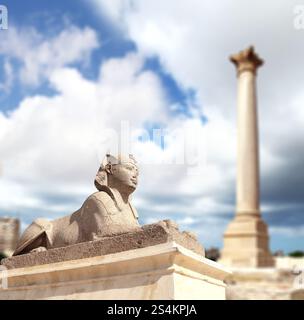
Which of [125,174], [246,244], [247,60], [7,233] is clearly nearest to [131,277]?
[125,174]

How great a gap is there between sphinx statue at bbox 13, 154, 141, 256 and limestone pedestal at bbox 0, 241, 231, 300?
384mm

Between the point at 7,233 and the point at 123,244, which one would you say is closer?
the point at 123,244

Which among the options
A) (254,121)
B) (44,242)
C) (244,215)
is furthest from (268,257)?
(44,242)

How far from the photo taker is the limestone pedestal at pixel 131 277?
13.9 ft

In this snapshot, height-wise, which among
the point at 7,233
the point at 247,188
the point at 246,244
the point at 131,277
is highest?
the point at 247,188

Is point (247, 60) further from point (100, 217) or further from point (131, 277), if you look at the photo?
point (131, 277)

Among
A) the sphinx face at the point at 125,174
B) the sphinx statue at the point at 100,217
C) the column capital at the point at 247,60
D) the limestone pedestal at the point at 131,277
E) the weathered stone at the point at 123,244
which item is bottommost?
the limestone pedestal at the point at 131,277

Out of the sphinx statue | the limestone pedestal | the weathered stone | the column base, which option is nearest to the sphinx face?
the sphinx statue

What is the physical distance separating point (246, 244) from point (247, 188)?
3090mm

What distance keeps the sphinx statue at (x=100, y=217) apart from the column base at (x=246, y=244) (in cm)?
1875

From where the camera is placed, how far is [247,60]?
1074 inches

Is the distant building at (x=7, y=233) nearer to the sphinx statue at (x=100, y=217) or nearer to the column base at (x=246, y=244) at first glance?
the column base at (x=246, y=244)

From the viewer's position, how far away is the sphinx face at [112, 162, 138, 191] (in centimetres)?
547

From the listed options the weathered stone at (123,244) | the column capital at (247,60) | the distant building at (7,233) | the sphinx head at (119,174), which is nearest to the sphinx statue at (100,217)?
the sphinx head at (119,174)
